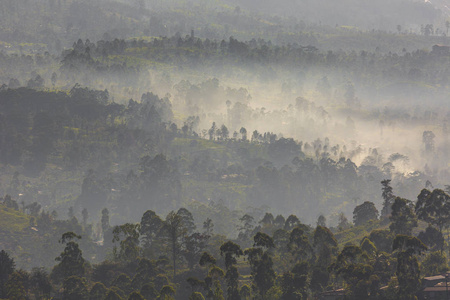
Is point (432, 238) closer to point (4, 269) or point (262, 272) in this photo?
point (262, 272)

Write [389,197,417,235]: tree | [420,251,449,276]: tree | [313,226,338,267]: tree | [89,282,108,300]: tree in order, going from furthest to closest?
[389,197,417,235]: tree
[313,226,338,267]: tree
[420,251,449,276]: tree
[89,282,108,300]: tree

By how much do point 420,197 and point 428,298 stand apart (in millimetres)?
37457

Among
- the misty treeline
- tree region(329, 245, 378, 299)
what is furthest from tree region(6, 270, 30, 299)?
tree region(329, 245, 378, 299)

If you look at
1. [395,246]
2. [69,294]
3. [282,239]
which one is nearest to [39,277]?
[69,294]

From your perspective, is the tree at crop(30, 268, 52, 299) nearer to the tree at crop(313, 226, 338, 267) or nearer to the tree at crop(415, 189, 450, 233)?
the tree at crop(313, 226, 338, 267)

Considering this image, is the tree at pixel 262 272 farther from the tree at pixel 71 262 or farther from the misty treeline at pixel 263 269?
the tree at pixel 71 262

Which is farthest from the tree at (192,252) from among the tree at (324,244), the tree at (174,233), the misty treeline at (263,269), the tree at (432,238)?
the tree at (432,238)

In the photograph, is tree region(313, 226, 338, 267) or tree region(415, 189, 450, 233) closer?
tree region(313, 226, 338, 267)

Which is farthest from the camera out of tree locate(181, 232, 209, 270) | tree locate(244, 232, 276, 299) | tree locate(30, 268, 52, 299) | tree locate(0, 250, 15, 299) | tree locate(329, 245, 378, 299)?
tree locate(181, 232, 209, 270)

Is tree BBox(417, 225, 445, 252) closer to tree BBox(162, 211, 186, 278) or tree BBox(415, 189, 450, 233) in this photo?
tree BBox(415, 189, 450, 233)

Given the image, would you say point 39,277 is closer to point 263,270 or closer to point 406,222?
point 263,270

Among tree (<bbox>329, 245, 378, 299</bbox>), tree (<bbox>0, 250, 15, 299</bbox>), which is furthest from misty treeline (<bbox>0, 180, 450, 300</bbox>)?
tree (<bbox>329, 245, 378, 299</bbox>)

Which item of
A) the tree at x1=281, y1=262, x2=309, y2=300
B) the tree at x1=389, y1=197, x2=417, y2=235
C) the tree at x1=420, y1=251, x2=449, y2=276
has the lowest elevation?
the tree at x1=281, y1=262, x2=309, y2=300

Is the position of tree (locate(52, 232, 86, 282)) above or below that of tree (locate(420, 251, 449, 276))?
above
